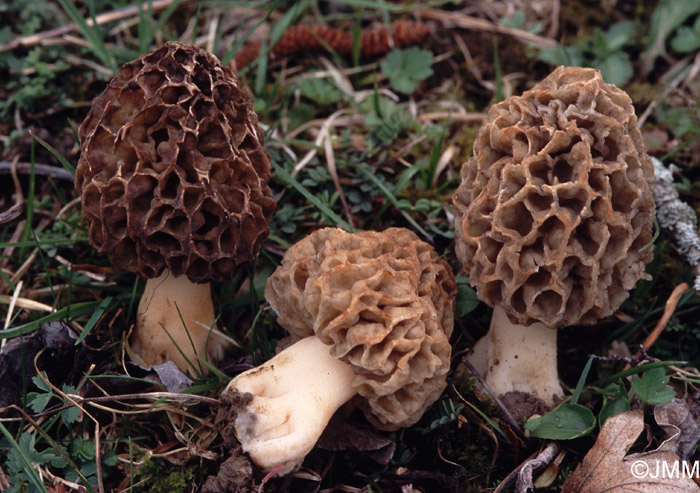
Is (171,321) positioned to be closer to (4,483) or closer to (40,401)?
(40,401)

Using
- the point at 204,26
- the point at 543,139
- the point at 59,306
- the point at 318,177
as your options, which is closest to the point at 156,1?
the point at 204,26

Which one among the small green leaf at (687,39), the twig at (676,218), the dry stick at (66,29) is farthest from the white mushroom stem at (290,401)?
the small green leaf at (687,39)

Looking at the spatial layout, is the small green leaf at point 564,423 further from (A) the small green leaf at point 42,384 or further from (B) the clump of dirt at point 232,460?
(A) the small green leaf at point 42,384

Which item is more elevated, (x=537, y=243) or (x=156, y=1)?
(x=156, y=1)

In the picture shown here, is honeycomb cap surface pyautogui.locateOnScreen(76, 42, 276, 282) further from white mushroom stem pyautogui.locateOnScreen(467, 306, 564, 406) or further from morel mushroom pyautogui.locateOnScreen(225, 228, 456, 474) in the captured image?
white mushroom stem pyautogui.locateOnScreen(467, 306, 564, 406)

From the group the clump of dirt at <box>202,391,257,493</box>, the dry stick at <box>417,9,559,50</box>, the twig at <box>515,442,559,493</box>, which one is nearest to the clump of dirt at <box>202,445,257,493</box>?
the clump of dirt at <box>202,391,257,493</box>

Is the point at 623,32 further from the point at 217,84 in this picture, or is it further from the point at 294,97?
the point at 217,84
